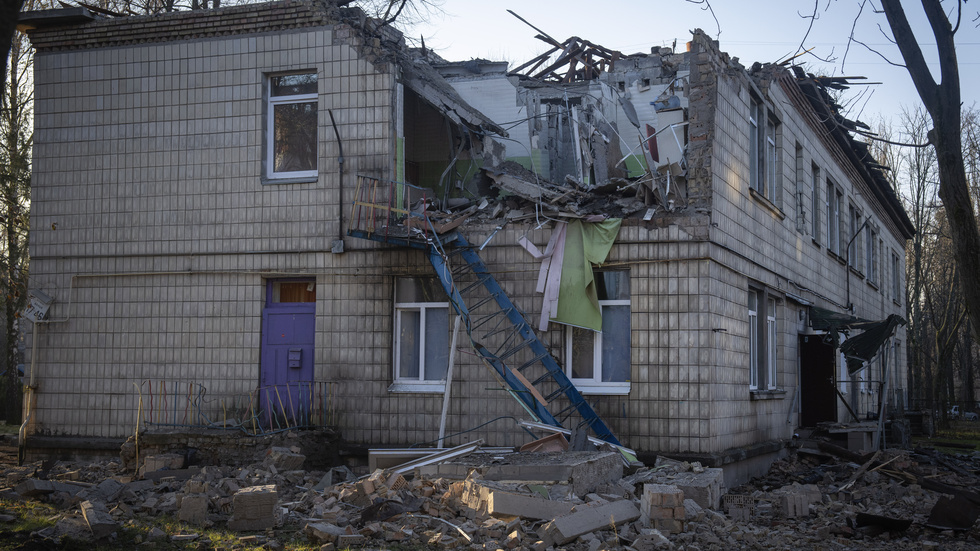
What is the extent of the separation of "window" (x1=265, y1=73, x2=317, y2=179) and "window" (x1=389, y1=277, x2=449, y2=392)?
2.49 meters

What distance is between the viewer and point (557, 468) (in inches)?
366

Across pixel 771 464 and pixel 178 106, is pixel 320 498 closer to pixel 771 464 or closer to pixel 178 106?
pixel 178 106

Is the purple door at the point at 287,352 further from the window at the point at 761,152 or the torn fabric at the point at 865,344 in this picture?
the torn fabric at the point at 865,344

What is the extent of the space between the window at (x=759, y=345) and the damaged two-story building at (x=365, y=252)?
6 cm

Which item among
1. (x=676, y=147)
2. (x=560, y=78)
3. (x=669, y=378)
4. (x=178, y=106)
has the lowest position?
(x=669, y=378)

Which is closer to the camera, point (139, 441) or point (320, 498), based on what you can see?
point (320, 498)

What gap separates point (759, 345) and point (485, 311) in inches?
207

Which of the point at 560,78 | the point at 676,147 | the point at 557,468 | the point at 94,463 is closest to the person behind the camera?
the point at 557,468

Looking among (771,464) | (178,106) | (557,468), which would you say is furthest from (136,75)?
(771,464)

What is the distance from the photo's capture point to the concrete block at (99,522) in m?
7.77

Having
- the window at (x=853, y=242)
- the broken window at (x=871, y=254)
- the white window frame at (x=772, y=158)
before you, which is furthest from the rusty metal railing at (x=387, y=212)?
the broken window at (x=871, y=254)

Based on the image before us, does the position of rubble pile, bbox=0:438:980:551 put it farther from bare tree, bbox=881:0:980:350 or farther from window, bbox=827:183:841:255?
window, bbox=827:183:841:255

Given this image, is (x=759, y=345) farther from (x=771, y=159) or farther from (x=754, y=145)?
(x=771, y=159)

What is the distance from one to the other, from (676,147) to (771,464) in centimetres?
587
